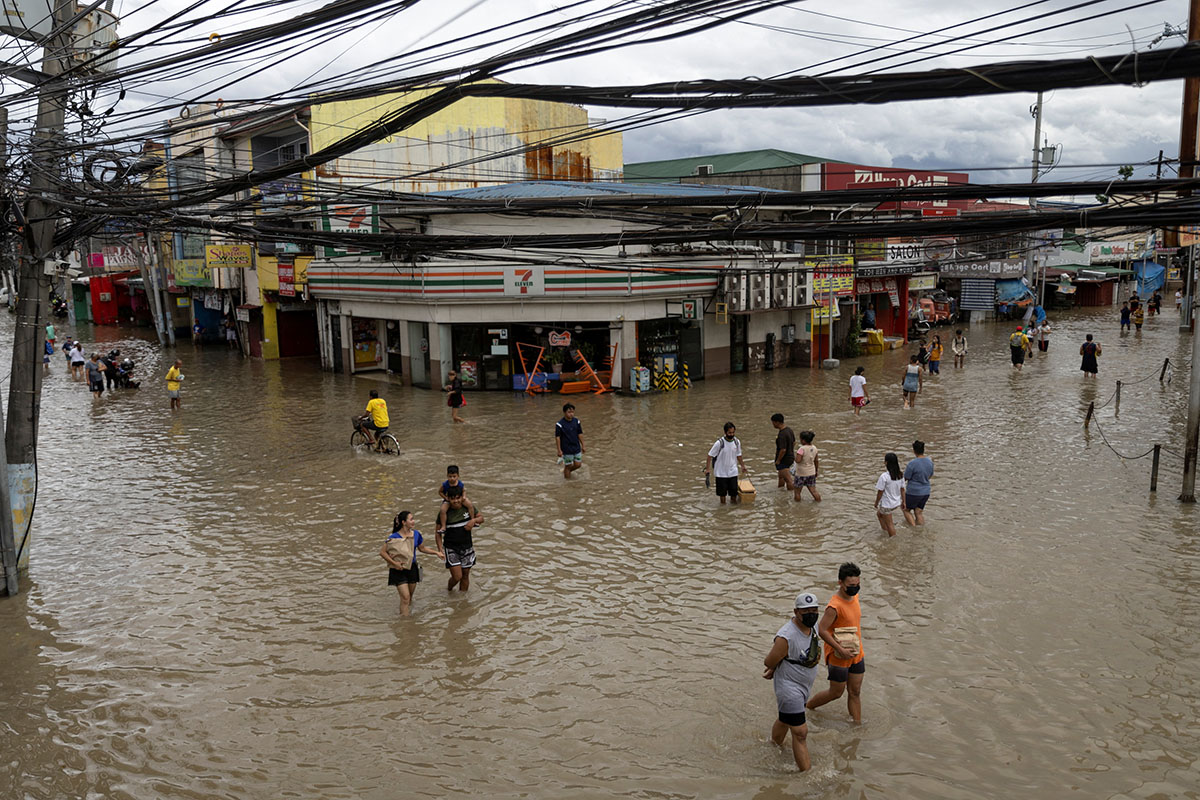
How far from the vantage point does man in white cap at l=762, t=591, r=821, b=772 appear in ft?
22.4

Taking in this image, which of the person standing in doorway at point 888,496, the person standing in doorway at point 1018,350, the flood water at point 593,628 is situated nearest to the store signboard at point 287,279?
the flood water at point 593,628

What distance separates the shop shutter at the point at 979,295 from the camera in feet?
166

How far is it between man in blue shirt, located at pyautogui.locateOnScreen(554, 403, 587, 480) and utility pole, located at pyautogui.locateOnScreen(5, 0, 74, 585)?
331 inches

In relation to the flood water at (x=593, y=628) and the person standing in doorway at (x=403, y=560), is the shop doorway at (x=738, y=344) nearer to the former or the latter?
the flood water at (x=593, y=628)

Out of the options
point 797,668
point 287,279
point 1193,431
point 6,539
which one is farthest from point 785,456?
point 287,279

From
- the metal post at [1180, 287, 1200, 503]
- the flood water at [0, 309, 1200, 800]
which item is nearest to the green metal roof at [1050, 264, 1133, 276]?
the flood water at [0, 309, 1200, 800]

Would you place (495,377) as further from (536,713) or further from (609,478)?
(536,713)

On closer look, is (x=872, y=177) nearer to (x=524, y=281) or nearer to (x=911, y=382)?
(x=911, y=382)

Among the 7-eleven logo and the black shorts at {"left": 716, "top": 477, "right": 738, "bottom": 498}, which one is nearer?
the black shorts at {"left": 716, "top": 477, "right": 738, "bottom": 498}

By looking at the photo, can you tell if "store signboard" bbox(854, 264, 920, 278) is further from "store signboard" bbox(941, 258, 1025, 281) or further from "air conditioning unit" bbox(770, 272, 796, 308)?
"store signboard" bbox(941, 258, 1025, 281)

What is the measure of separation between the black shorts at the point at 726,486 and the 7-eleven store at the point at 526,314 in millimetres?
10796

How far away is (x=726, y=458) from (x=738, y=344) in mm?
16859

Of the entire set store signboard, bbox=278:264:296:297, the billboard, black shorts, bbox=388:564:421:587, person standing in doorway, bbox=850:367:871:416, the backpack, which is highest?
the billboard

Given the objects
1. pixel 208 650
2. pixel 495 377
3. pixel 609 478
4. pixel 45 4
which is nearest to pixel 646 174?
pixel 495 377
